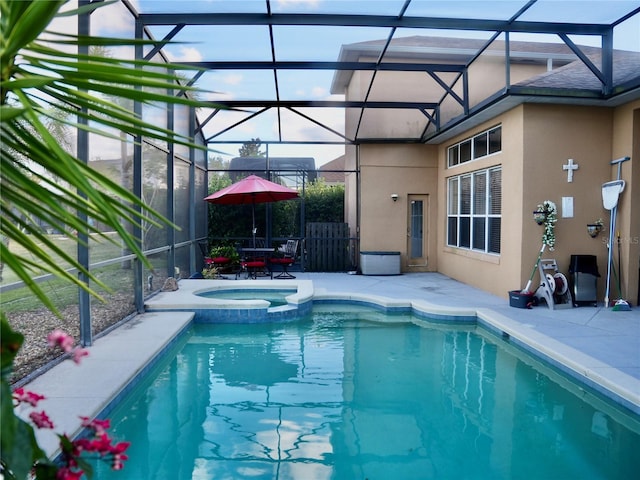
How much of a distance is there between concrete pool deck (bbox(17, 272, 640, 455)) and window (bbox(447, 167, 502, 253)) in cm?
97

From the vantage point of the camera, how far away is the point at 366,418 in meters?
3.74

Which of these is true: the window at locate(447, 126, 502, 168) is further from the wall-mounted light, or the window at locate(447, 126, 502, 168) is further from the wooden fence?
the wooden fence

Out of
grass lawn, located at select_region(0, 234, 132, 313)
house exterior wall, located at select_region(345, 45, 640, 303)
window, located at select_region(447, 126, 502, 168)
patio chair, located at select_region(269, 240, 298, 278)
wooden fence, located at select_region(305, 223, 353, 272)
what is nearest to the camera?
grass lawn, located at select_region(0, 234, 132, 313)

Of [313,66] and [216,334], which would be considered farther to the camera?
[313,66]

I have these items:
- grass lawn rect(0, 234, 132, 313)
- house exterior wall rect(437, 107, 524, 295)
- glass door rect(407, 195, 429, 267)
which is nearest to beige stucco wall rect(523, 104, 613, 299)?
house exterior wall rect(437, 107, 524, 295)

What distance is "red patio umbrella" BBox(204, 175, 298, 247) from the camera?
922 cm

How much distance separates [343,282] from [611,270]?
4493 millimetres

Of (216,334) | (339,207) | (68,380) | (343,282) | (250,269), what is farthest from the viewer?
(339,207)

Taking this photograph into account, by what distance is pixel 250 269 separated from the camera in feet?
34.0

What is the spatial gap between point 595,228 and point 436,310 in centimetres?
259

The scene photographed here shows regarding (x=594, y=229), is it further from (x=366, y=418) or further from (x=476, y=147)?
(x=366, y=418)

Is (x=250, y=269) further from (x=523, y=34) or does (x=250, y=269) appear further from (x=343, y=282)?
(x=523, y=34)

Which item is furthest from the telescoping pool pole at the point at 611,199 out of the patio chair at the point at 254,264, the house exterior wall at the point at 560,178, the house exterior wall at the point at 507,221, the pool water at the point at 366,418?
the patio chair at the point at 254,264

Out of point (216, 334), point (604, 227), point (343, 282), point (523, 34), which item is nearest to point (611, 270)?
point (604, 227)
